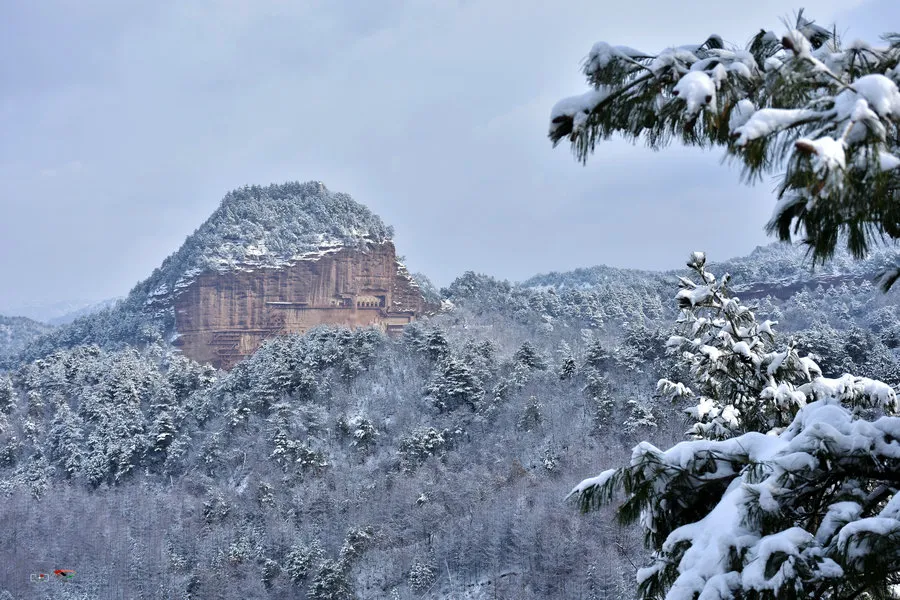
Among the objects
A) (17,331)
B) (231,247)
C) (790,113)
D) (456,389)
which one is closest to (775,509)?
(790,113)

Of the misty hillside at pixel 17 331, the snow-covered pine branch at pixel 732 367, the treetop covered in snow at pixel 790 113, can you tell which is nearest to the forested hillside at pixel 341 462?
the snow-covered pine branch at pixel 732 367

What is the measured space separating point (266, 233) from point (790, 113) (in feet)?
271

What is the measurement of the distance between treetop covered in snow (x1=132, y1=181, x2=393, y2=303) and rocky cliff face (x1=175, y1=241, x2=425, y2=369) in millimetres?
1277

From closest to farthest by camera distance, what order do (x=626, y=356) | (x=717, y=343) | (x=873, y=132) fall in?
(x=873, y=132)
(x=717, y=343)
(x=626, y=356)

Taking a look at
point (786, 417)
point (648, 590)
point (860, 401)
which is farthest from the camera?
point (786, 417)

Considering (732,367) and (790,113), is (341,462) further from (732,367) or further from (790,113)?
(790,113)

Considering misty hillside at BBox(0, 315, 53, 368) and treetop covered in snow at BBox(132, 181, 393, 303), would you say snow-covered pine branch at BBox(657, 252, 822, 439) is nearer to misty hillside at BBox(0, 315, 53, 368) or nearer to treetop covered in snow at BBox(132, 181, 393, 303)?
treetop covered in snow at BBox(132, 181, 393, 303)

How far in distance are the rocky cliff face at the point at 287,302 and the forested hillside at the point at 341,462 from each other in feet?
24.5

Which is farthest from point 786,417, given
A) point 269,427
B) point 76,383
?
point 76,383

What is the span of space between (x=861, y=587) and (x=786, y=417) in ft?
18.6

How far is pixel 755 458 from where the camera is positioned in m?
3.54

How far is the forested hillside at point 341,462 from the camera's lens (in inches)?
1471

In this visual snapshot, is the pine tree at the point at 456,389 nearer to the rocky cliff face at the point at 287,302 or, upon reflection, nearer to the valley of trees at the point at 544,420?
the valley of trees at the point at 544,420

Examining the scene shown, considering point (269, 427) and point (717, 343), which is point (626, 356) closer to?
point (269, 427)
